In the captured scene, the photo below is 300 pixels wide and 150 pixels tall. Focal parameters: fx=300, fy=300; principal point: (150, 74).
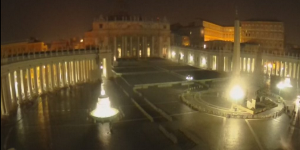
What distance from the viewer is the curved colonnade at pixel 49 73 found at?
3419cm

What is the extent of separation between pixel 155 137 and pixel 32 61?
73.1ft

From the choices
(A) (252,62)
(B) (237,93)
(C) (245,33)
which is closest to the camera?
(B) (237,93)

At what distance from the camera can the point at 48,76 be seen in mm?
42469

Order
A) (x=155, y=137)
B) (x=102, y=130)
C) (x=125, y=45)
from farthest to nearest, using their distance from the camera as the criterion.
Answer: (x=125, y=45) → (x=102, y=130) → (x=155, y=137)

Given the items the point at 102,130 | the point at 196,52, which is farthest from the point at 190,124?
the point at 196,52

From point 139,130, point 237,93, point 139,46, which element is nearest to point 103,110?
point 139,130

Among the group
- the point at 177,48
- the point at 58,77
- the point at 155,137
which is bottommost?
the point at 155,137

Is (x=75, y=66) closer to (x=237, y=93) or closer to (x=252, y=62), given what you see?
(x=237, y=93)

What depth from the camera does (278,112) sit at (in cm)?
3075

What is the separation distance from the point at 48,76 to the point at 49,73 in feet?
1.55

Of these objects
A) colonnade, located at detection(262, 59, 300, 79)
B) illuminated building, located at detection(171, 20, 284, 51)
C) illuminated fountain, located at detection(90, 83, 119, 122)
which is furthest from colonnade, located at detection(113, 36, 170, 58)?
illuminated fountain, located at detection(90, 83, 119, 122)

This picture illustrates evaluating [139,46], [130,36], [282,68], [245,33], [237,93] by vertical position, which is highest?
[245,33]

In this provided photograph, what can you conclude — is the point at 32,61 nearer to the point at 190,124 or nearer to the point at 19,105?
the point at 19,105

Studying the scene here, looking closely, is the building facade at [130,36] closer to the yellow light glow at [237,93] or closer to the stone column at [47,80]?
the stone column at [47,80]
